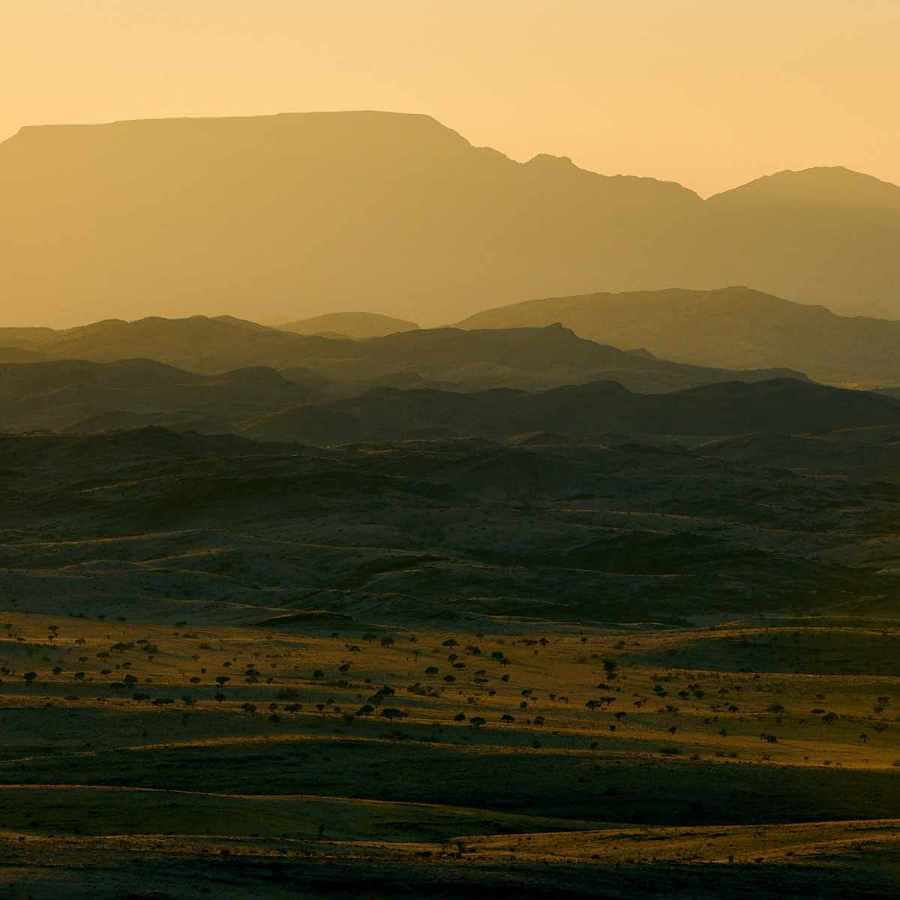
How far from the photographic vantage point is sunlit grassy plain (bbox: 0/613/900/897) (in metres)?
25.5

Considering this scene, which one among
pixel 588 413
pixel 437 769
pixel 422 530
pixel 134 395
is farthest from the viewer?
pixel 134 395

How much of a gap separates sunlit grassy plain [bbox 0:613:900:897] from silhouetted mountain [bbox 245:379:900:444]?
8879 cm

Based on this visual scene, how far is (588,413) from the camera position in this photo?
147500mm

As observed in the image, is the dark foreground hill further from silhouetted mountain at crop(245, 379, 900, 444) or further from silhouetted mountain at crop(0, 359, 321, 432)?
silhouetted mountain at crop(0, 359, 321, 432)

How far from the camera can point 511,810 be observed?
31656 millimetres

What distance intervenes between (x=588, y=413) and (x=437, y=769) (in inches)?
4519

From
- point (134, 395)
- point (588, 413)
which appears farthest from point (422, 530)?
point (134, 395)

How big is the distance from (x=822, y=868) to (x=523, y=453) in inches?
3263

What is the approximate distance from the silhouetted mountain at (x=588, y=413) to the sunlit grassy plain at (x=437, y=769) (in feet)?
291

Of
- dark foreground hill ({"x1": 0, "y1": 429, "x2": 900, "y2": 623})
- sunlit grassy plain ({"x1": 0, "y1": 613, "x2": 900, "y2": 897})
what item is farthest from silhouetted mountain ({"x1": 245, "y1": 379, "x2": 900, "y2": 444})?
sunlit grassy plain ({"x1": 0, "y1": 613, "x2": 900, "y2": 897})

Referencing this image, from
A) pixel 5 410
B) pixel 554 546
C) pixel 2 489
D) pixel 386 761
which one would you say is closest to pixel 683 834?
pixel 386 761

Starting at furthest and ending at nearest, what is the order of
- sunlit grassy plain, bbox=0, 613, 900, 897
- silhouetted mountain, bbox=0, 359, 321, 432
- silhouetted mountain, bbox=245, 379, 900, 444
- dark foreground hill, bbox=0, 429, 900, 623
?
silhouetted mountain, bbox=0, 359, 321, 432, silhouetted mountain, bbox=245, 379, 900, 444, dark foreground hill, bbox=0, 429, 900, 623, sunlit grassy plain, bbox=0, 613, 900, 897

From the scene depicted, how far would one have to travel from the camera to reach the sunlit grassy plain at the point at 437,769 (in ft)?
83.7

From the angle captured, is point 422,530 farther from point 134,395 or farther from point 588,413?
point 134,395
